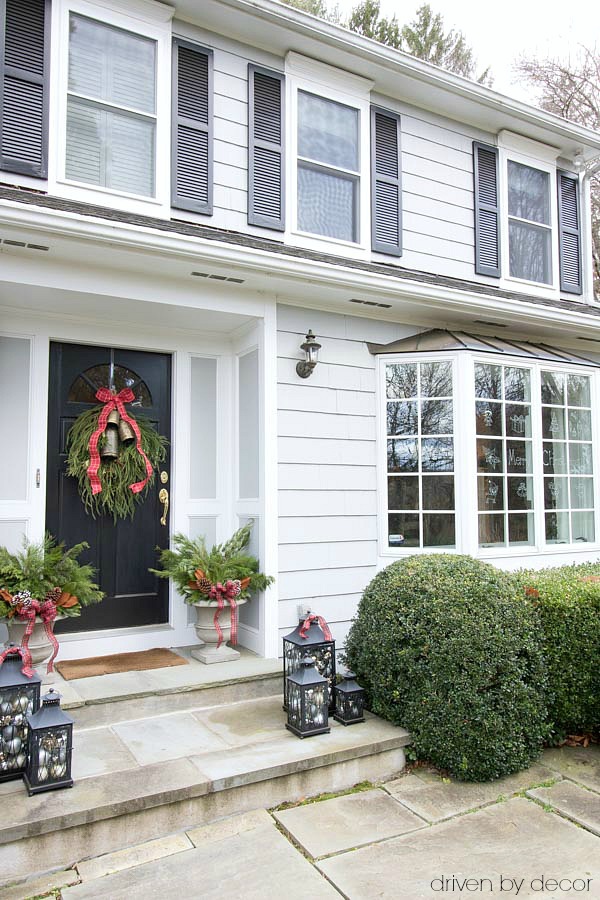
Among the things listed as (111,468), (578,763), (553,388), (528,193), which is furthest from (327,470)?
(528,193)

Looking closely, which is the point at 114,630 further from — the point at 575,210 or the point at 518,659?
the point at 575,210

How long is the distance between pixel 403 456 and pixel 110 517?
230cm

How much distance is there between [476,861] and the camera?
8.52ft

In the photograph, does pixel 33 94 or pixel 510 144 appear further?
pixel 510 144

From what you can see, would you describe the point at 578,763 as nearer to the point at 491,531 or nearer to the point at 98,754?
the point at 491,531

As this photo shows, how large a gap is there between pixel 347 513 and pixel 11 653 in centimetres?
261

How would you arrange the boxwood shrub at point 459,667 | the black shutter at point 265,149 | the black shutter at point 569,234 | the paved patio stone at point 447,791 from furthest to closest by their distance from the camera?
the black shutter at point 569,234 → the black shutter at point 265,149 → the boxwood shrub at point 459,667 → the paved patio stone at point 447,791

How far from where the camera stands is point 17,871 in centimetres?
241

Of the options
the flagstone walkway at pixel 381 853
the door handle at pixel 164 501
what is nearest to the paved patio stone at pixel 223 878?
the flagstone walkway at pixel 381 853

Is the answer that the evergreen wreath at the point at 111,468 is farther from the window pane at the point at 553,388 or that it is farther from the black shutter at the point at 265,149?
the window pane at the point at 553,388

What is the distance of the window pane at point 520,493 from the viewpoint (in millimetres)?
5199

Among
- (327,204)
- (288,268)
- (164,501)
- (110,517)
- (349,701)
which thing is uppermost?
(327,204)

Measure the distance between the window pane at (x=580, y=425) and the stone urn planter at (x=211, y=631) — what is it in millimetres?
3365

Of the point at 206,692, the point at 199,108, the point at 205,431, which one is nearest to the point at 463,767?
the point at 206,692
